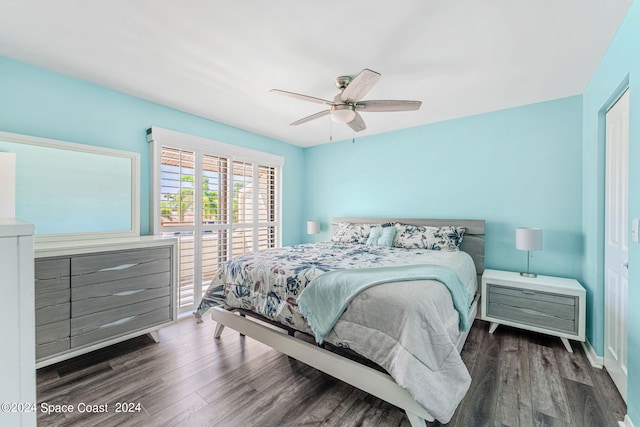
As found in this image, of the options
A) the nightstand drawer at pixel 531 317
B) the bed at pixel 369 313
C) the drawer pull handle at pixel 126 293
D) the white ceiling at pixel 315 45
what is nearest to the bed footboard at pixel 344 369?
the bed at pixel 369 313

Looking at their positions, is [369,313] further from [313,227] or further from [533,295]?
[313,227]

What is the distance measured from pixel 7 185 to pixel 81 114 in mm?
894

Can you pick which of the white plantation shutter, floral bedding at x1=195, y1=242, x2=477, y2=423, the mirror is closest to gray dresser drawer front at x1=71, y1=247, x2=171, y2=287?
the mirror

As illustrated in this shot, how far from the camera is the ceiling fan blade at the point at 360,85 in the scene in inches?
76.6

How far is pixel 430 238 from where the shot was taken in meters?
3.41

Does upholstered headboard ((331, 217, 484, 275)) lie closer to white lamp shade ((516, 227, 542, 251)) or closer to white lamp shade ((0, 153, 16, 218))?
white lamp shade ((516, 227, 542, 251))

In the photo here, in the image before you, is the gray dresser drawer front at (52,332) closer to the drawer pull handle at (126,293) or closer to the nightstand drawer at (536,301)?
the drawer pull handle at (126,293)

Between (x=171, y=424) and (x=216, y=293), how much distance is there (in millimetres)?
1198

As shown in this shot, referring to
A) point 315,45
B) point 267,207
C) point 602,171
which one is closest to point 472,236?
point 602,171

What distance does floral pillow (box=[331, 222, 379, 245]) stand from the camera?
3910mm

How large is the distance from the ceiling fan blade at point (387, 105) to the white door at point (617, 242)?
4.60 ft

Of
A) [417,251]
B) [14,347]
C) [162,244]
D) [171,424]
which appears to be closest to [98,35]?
[162,244]

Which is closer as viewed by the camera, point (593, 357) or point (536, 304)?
point (593, 357)

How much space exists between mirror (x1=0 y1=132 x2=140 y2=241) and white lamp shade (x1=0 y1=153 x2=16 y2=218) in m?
0.03
